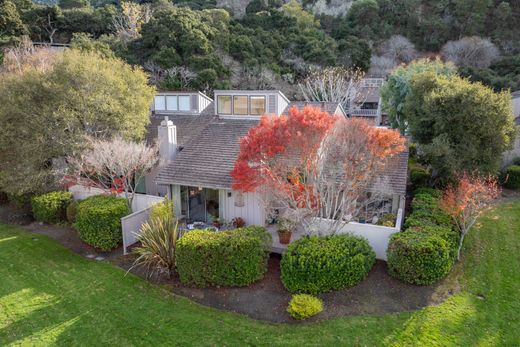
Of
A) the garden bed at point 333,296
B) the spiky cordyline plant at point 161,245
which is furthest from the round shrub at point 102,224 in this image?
the garden bed at point 333,296

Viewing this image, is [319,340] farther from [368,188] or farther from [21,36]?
[21,36]

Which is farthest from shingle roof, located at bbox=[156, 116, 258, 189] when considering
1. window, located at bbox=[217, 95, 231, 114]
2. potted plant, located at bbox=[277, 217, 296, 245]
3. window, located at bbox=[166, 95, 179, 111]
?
window, located at bbox=[166, 95, 179, 111]

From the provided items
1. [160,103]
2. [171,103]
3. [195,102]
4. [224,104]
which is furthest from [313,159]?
[160,103]

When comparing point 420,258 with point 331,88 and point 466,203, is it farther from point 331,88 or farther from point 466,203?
point 331,88

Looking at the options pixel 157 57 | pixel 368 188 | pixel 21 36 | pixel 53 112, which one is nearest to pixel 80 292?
pixel 53 112

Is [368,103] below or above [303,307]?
above

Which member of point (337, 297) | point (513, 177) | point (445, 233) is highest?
point (513, 177)
